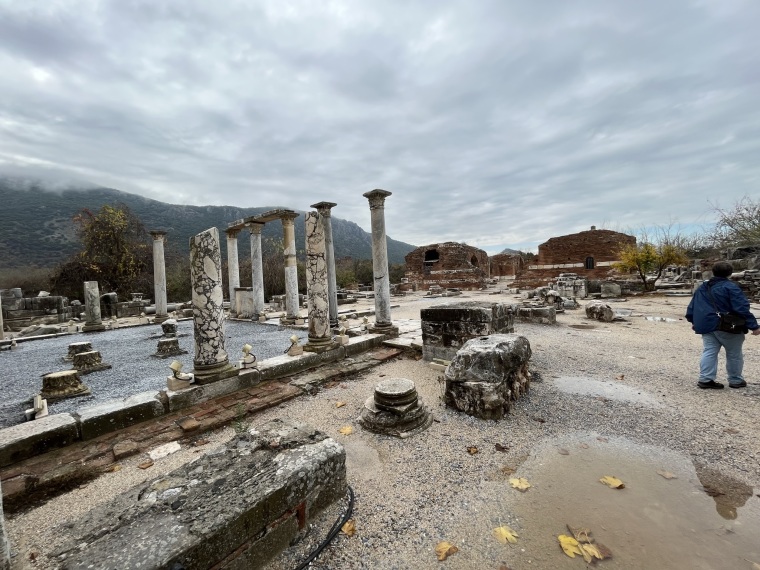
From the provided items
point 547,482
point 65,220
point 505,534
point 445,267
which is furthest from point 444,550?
point 65,220

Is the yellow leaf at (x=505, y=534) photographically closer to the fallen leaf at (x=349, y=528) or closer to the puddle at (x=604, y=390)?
the fallen leaf at (x=349, y=528)

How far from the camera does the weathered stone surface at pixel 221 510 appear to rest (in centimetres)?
151

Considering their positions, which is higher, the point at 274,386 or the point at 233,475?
the point at 233,475

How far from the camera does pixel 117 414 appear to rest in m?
3.58

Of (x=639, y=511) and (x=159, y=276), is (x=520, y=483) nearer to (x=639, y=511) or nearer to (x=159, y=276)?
(x=639, y=511)

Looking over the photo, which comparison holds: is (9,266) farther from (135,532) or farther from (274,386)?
(135,532)

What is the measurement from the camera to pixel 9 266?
32.9 metres

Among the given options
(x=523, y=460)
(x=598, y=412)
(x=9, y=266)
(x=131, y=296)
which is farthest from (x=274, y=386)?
(x=9, y=266)

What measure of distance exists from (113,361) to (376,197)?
733 centimetres

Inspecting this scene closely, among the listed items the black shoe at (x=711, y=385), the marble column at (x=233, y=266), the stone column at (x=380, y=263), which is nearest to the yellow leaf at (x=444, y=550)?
the black shoe at (x=711, y=385)

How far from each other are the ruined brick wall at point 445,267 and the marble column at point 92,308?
2221cm

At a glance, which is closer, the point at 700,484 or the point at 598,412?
the point at 700,484

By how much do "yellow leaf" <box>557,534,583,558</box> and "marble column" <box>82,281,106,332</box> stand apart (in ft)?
50.2

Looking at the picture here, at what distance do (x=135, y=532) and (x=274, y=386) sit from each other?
3203 millimetres
